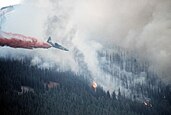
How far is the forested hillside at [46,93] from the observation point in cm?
1538

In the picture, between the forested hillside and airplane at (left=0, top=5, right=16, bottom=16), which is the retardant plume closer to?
the forested hillside

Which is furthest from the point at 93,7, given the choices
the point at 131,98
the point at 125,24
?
the point at 131,98

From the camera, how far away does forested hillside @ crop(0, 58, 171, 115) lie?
1538 centimetres

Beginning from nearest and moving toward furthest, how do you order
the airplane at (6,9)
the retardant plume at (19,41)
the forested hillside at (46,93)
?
the retardant plume at (19,41), the forested hillside at (46,93), the airplane at (6,9)

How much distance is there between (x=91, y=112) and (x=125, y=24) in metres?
6.04

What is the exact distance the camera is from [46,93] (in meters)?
17.9

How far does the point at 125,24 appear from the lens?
19625mm

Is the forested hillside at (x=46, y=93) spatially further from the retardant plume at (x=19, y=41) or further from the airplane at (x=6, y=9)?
the airplane at (x=6, y=9)

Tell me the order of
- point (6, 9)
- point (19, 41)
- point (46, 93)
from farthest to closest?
point (46, 93), point (6, 9), point (19, 41)

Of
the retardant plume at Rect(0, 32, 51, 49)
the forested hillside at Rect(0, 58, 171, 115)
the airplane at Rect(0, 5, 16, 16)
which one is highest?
the airplane at Rect(0, 5, 16, 16)

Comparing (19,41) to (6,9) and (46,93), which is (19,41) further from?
(46,93)

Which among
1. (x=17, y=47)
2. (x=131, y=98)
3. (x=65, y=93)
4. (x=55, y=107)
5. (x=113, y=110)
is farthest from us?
(x=131, y=98)

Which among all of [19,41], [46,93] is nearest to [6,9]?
[19,41]

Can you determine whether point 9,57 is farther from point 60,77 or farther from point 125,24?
point 125,24
